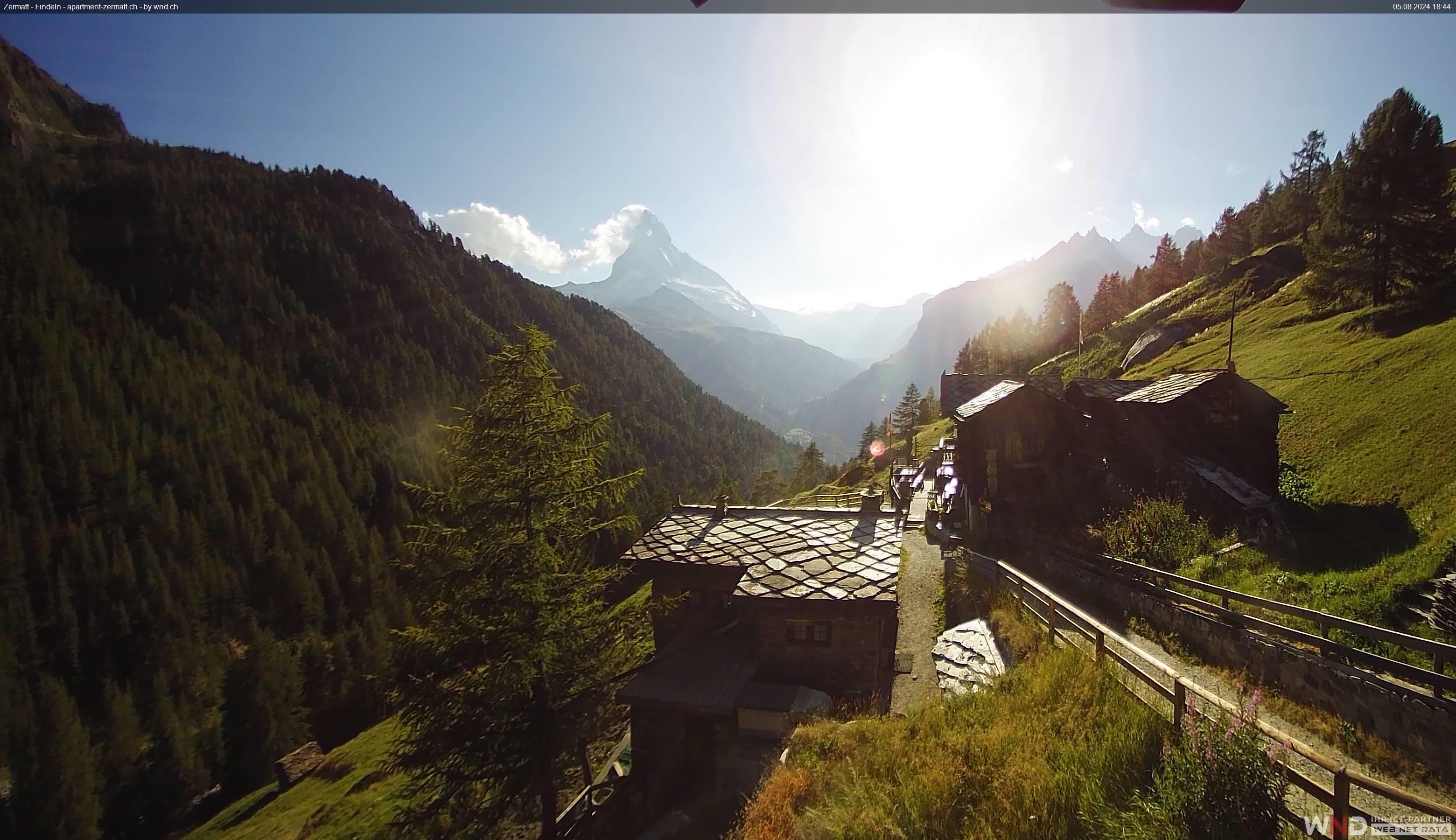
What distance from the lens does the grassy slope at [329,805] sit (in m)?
28.3

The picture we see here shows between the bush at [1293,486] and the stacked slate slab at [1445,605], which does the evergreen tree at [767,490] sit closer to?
the bush at [1293,486]

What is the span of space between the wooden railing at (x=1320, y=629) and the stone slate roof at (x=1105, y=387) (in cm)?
1366

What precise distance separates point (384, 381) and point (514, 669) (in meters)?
159

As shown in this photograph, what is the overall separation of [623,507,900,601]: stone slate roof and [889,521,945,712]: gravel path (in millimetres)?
1050

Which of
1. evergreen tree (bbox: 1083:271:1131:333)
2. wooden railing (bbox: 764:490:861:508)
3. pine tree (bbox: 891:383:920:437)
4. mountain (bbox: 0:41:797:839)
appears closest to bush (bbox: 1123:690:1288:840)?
mountain (bbox: 0:41:797:839)

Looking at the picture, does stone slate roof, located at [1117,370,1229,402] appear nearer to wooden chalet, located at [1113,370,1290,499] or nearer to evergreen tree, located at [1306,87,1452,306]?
wooden chalet, located at [1113,370,1290,499]

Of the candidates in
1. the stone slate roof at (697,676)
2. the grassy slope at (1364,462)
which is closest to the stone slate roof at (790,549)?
the stone slate roof at (697,676)

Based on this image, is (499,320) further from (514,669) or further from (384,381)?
(514,669)

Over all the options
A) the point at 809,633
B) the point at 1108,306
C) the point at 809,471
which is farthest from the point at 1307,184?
the point at 809,633

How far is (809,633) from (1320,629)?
1077cm

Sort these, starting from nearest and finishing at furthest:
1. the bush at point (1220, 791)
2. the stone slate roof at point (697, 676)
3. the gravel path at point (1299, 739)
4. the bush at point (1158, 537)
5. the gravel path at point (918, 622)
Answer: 1. the bush at point (1220, 791)
2. the gravel path at point (1299, 739)
3. the stone slate roof at point (697, 676)
4. the gravel path at point (918, 622)
5. the bush at point (1158, 537)

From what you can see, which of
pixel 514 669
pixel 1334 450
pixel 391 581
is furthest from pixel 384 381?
pixel 1334 450

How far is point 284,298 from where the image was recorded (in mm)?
156625

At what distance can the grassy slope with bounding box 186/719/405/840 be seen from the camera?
28281mm
